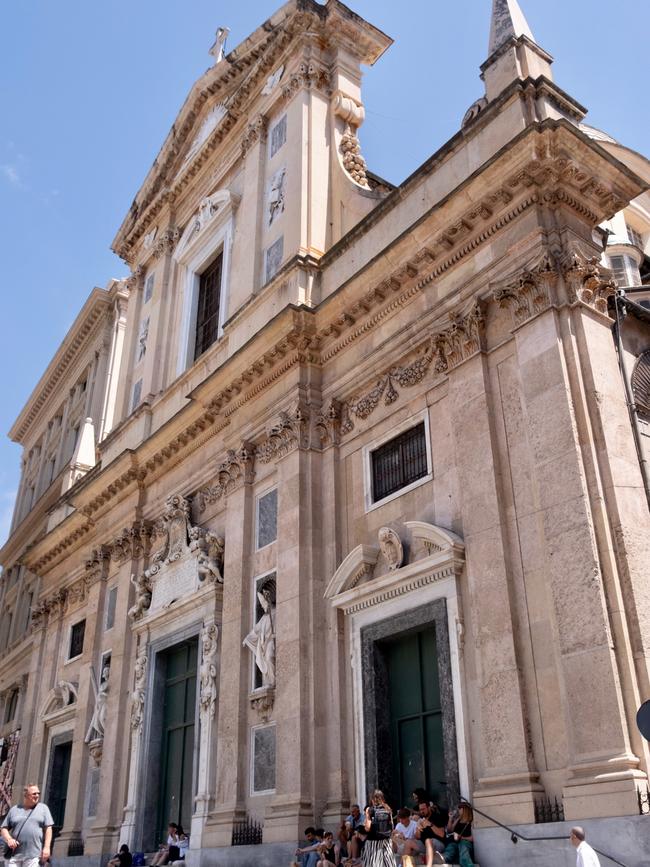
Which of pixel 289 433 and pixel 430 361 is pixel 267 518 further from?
pixel 430 361

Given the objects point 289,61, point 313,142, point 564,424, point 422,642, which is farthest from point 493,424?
point 289,61

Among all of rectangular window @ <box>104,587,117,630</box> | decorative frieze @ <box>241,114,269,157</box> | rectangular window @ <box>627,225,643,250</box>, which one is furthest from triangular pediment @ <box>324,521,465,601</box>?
rectangular window @ <box>627,225,643,250</box>

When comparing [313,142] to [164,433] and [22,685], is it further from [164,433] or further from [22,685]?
[22,685]

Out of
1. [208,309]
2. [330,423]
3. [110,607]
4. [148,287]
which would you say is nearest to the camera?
[330,423]

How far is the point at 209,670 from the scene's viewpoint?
53.6 ft

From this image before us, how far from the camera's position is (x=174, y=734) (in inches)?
705

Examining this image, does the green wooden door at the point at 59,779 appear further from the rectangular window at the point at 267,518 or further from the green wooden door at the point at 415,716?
the green wooden door at the point at 415,716

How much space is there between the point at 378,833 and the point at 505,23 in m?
12.4

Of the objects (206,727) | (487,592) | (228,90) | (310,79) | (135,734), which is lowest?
(206,727)

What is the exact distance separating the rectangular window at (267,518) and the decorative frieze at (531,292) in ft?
19.4

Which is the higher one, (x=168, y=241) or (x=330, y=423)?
(x=168, y=241)

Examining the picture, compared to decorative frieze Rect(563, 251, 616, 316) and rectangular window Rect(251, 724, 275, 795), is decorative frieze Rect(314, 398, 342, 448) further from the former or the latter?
decorative frieze Rect(563, 251, 616, 316)

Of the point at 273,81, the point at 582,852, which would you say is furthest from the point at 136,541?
the point at 582,852

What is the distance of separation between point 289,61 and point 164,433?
9.06m
